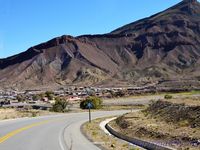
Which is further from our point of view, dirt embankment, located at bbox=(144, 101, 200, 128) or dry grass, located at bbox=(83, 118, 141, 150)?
dirt embankment, located at bbox=(144, 101, 200, 128)

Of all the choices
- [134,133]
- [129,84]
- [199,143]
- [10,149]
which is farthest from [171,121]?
[129,84]

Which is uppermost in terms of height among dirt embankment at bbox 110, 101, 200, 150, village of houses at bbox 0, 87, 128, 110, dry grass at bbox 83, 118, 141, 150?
village of houses at bbox 0, 87, 128, 110

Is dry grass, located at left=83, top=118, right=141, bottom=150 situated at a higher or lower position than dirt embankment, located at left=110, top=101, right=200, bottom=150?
lower

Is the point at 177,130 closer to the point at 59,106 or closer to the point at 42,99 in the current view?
the point at 59,106

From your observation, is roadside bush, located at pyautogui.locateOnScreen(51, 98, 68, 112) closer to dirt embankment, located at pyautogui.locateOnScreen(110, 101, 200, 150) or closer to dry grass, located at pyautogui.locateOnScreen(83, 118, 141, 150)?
dirt embankment, located at pyautogui.locateOnScreen(110, 101, 200, 150)

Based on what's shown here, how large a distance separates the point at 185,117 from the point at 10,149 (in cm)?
1364

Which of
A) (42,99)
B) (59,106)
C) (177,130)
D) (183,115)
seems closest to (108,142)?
(177,130)

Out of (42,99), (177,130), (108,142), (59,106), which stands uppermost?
(42,99)

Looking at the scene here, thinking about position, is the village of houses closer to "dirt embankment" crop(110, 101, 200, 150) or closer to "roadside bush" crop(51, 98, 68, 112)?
"roadside bush" crop(51, 98, 68, 112)

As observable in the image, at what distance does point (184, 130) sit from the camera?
79.4 feet

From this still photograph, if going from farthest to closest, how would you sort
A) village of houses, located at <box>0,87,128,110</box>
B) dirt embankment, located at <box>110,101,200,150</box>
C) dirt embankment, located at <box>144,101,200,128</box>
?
village of houses, located at <box>0,87,128,110</box>
dirt embankment, located at <box>144,101,200,128</box>
dirt embankment, located at <box>110,101,200,150</box>

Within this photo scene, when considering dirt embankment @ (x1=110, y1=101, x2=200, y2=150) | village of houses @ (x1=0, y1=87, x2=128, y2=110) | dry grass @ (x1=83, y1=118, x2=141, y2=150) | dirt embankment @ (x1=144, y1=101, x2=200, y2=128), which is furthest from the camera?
village of houses @ (x1=0, y1=87, x2=128, y2=110)

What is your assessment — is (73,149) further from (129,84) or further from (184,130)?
(129,84)

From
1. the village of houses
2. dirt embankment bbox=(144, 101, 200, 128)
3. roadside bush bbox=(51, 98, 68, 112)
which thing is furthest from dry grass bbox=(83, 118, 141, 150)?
the village of houses
